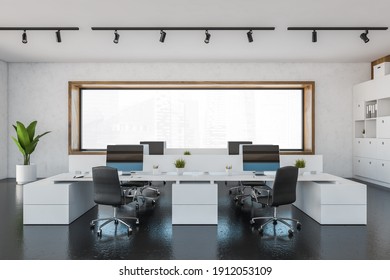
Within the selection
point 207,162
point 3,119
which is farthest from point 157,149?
point 3,119

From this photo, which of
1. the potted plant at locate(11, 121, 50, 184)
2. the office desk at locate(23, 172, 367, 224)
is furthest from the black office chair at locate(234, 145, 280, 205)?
the potted plant at locate(11, 121, 50, 184)

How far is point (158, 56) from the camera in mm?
8102

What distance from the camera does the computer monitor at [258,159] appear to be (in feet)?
17.7

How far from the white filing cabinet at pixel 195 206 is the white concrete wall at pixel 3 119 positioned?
21.6 feet

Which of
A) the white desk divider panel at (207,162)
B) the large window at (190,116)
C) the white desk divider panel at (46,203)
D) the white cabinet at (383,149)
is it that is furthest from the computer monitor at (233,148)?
the white desk divider panel at (46,203)
